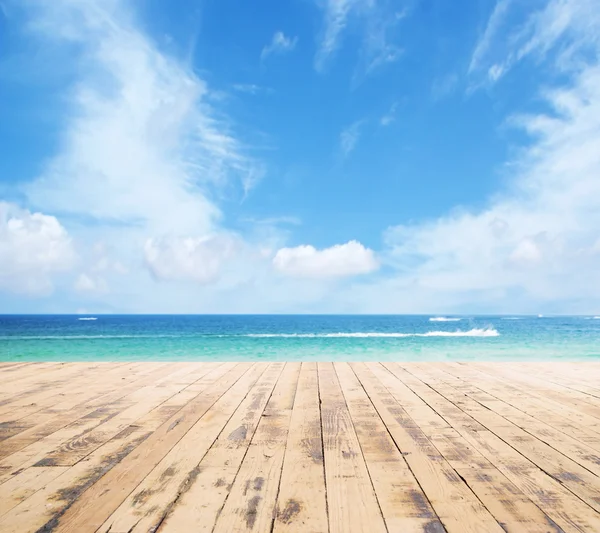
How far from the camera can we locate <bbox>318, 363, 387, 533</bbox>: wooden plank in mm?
1273

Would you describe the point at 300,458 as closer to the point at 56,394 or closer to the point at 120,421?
the point at 120,421

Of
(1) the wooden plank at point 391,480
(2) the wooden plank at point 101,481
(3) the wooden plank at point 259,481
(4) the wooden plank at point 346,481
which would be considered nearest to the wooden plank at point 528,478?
(1) the wooden plank at point 391,480

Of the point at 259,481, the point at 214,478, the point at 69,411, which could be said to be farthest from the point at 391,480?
the point at 69,411

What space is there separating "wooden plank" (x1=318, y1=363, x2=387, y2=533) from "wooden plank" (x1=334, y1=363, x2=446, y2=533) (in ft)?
0.10

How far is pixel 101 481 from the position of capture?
1588 millimetres

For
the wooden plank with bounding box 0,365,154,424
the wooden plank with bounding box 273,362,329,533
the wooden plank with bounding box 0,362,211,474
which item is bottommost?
the wooden plank with bounding box 273,362,329,533

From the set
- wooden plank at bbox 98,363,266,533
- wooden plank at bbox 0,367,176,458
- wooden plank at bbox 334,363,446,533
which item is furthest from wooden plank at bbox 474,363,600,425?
wooden plank at bbox 0,367,176,458

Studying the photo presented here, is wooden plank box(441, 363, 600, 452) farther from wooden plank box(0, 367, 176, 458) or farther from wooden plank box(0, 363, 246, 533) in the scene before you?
wooden plank box(0, 367, 176, 458)

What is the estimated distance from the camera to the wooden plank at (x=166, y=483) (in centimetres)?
127

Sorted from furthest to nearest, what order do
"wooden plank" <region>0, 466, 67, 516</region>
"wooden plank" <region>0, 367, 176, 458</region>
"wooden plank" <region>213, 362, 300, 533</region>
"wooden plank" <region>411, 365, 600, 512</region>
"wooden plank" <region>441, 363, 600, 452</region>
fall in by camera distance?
"wooden plank" <region>441, 363, 600, 452</region> < "wooden plank" <region>0, 367, 176, 458</region> < "wooden plank" <region>411, 365, 600, 512</region> < "wooden plank" <region>0, 466, 67, 516</region> < "wooden plank" <region>213, 362, 300, 533</region>

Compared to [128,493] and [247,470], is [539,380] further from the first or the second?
[128,493]

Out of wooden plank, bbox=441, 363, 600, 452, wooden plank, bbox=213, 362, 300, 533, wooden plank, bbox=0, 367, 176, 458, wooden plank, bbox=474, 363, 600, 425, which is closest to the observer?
wooden plank, bbox=213, 362, 300, 533

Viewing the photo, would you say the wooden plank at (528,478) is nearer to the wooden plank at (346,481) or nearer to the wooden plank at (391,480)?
the wooden plank at (391,480)

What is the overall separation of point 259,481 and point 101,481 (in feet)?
2.11
